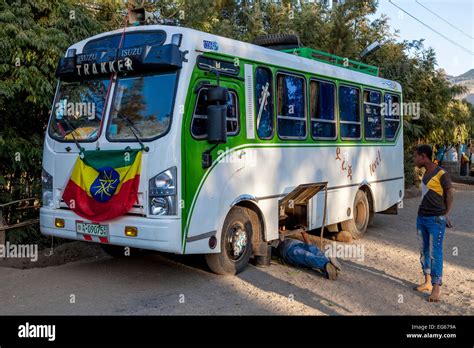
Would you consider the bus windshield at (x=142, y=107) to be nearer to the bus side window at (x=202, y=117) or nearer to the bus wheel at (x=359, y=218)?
the bus side window at (x=202, y=117)

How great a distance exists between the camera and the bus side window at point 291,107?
783 cm

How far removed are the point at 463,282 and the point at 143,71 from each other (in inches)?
199

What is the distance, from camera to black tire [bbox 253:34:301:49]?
379 inches

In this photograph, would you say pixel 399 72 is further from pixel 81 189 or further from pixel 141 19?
pixel 81 189

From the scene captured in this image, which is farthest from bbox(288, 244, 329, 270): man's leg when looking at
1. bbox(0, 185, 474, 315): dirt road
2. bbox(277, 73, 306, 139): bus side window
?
bbox(277, 73, 306, 139): bus side window

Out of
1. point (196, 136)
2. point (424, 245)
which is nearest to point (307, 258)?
point (424, 245)

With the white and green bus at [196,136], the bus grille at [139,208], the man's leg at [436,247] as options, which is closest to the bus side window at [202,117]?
the white and green bus at [196,136]

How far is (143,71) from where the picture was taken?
6414 millimetres

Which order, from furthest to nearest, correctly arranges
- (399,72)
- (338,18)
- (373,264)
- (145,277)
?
(399,72), (338,18), (373,264), (145,277)

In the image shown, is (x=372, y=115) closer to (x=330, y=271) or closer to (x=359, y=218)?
(x=359, y=218)

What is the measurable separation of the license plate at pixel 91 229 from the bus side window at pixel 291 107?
9.57 ft

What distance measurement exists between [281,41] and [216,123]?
13.9 ft

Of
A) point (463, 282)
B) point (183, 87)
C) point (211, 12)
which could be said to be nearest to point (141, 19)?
point (183, 87)

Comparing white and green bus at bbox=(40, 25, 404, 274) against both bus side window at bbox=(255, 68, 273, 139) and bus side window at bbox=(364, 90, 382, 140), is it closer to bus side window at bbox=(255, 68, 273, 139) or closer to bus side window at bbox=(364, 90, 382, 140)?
bus side window at bbox=(255, 68, 273, 139)
